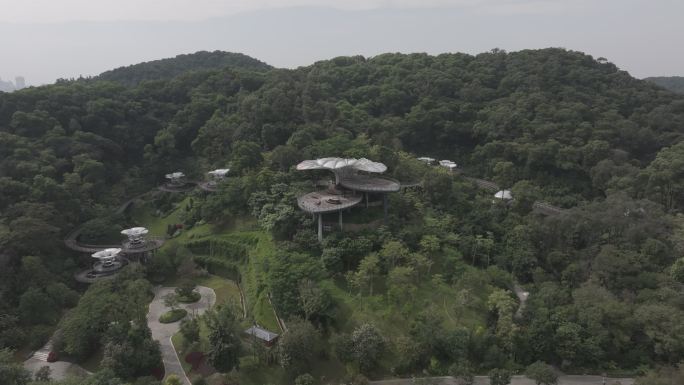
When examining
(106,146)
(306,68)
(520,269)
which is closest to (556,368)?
(520,269)

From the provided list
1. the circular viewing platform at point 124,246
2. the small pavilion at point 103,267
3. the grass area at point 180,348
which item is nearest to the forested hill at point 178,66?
the circular viewing platform at point 124,246

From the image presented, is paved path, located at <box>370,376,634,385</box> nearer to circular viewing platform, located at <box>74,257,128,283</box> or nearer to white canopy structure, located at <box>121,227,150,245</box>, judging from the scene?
circular viewing platform, located at <box>74,257,128,283</box>

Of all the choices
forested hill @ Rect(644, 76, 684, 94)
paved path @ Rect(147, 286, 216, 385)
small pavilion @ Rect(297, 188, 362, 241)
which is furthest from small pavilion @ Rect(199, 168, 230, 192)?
forested hill @ Rect(644, 76, 684, 94)

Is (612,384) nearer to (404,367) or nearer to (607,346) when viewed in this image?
(607,346)

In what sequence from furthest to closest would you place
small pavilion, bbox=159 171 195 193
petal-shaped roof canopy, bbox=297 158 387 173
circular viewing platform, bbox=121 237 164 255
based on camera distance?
small pavilion, bbox=159 171 195 193, circular viewing platform, bbox=121 237 164 255, petal-shaped roof canopy, bbox=297 158 387 173

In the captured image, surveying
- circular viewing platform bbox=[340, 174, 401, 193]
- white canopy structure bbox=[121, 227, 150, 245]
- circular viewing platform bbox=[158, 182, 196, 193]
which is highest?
circular viewing platform bbox=[340, 174, 401, 193]

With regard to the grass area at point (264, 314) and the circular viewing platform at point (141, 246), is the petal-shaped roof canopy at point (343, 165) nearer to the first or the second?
the grass area at point (264, 314)
